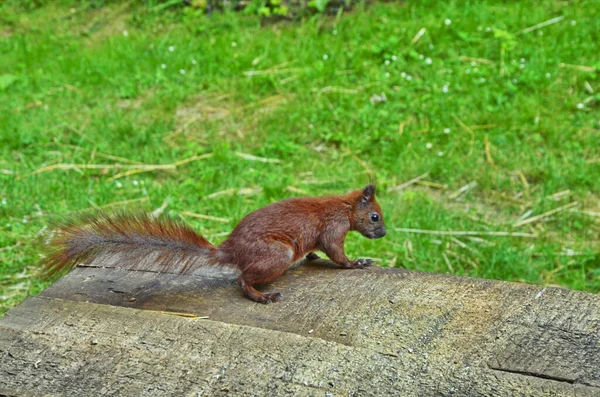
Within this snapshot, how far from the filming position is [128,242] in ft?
8.41

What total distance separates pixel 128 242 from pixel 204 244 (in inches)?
10.0

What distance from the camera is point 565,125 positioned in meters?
5.52

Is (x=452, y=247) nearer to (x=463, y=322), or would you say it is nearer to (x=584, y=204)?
(x=584, y=204)

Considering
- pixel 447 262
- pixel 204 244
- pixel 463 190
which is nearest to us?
pixel 204 244

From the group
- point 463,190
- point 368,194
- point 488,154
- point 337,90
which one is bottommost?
point 463,190

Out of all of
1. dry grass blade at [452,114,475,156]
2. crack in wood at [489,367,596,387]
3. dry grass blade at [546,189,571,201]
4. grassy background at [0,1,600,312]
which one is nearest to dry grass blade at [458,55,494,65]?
grassy background at [0,1,600,312]

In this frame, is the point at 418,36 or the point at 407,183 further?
the point at 418,36

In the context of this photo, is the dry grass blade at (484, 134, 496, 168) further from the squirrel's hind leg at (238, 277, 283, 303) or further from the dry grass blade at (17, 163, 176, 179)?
the squirrel's hind leg at (238, 277, 283, 303)

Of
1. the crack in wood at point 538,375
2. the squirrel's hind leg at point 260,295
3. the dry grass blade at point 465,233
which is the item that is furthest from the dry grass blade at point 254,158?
the crack in wood at point 538,375

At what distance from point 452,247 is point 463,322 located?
222cm

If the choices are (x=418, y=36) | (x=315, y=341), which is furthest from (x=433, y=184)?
(x=315, y=341)

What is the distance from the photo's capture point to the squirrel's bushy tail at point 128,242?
2.52 meters

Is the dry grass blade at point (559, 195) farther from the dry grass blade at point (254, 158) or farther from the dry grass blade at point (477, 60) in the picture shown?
the dry grass blade at point (254, 158)

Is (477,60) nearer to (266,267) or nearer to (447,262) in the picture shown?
(447,262)
